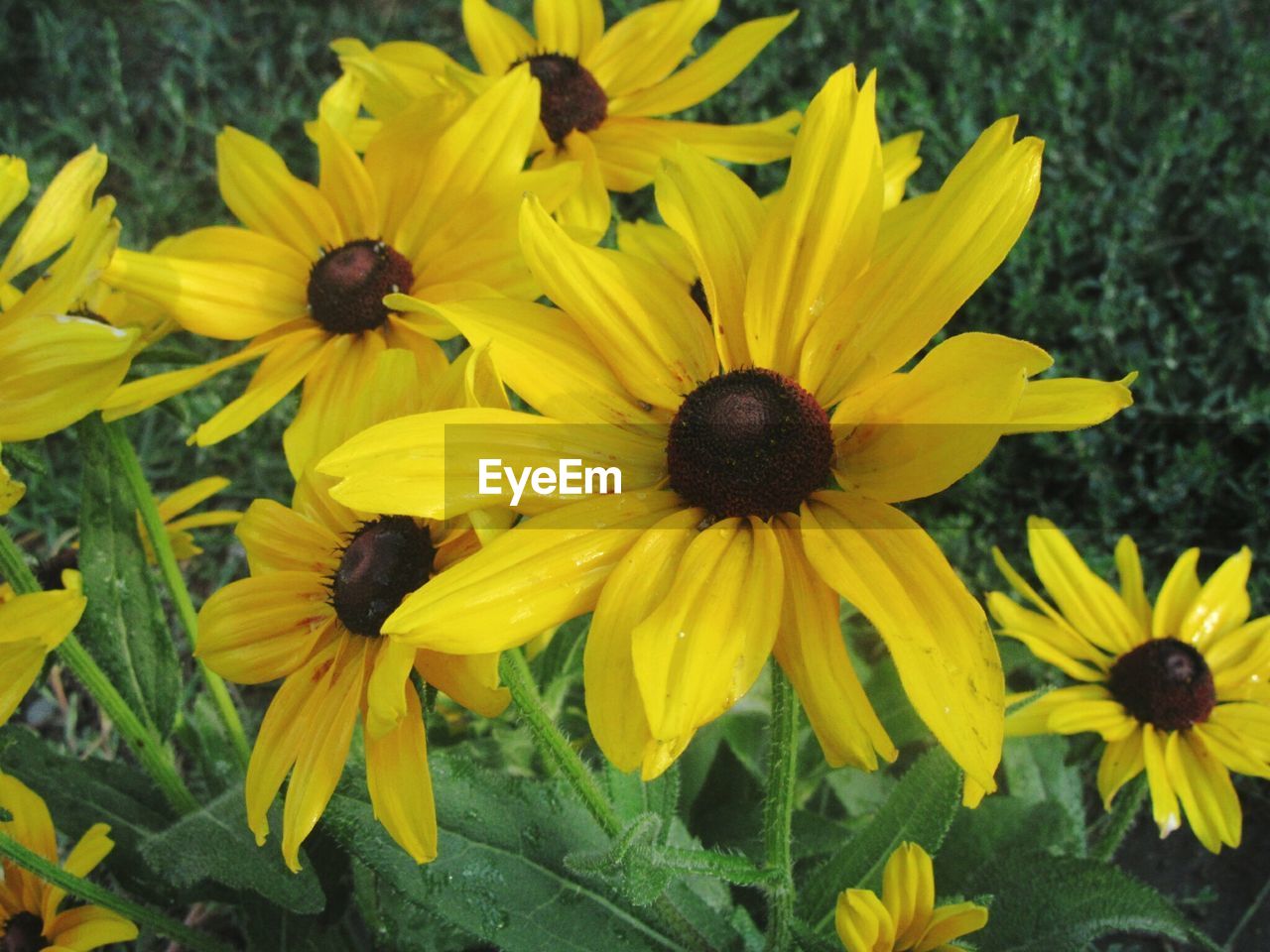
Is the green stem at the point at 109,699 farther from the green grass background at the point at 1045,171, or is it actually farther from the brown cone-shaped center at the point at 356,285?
the green grass background at the point at 1045,171

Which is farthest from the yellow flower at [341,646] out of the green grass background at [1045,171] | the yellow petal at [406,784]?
the green grass background at [1045,171]

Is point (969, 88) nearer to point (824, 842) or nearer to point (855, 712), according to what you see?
point (824, 842)

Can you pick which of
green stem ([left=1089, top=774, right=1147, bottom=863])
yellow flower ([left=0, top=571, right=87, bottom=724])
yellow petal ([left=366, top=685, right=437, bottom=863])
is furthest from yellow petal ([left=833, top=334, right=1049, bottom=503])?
green stem ([left=1089, top=774, right=1147, bottom=863])

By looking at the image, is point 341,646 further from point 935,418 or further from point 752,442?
point 935,418

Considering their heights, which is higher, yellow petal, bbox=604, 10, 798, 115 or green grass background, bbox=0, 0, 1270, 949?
yellow petal, bbox=604, 10, 798, 115

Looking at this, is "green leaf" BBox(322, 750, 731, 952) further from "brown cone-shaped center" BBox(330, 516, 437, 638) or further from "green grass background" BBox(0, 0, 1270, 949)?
"green grass background" BBox(0, 0, 1270, 949)

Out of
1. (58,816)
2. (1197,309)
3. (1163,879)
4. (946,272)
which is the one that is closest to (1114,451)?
(1197,309)

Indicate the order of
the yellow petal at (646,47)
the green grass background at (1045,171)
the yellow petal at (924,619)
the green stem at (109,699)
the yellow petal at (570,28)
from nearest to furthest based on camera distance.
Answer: the yellow petal at (924,619) → the green stem at (109,699) → the yellow petal at (646,47) → the yellow petal at (570,28) → the green grass background at (1045,171)
